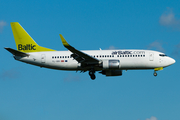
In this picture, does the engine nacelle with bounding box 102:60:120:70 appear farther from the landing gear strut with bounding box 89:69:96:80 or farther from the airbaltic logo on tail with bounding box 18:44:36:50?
the airbaltic logo on tail with bounding box 18:44:36:50

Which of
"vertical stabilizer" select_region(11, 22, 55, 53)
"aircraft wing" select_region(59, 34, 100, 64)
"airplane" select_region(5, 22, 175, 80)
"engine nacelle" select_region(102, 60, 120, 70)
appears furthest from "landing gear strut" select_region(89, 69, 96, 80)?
"vertical stabilizer" select_region(11, 22, 55, 53)

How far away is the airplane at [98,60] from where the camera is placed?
5384cm

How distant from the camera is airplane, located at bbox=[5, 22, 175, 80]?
5384 centimetres

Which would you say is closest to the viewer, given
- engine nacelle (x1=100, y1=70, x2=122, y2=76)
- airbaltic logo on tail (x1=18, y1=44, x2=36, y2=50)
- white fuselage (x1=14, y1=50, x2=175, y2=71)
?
white fuselage (x1=14, y1=50, x2=175, y2=71)

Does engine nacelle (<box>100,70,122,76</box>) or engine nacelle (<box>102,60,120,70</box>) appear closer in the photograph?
engine nacelle (<box>102,60,120,70</box>)

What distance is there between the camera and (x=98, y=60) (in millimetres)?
53531

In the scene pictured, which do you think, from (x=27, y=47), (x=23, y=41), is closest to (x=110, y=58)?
(x=27, y=47)

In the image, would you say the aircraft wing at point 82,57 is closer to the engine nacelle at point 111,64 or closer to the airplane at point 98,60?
the airplane at point 98,60

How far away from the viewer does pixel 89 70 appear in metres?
56.2

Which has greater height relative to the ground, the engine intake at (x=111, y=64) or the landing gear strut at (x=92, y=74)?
the engine intake at (x=111, y=64)

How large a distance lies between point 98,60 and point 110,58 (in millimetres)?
2166

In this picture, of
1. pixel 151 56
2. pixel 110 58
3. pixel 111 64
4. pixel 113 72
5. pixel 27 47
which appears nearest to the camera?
pixel 111 64

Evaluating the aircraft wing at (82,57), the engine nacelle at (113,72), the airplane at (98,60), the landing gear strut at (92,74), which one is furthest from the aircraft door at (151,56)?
the landing gear strut at (92,74)

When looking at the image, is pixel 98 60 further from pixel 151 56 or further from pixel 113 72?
pixel 151 56
